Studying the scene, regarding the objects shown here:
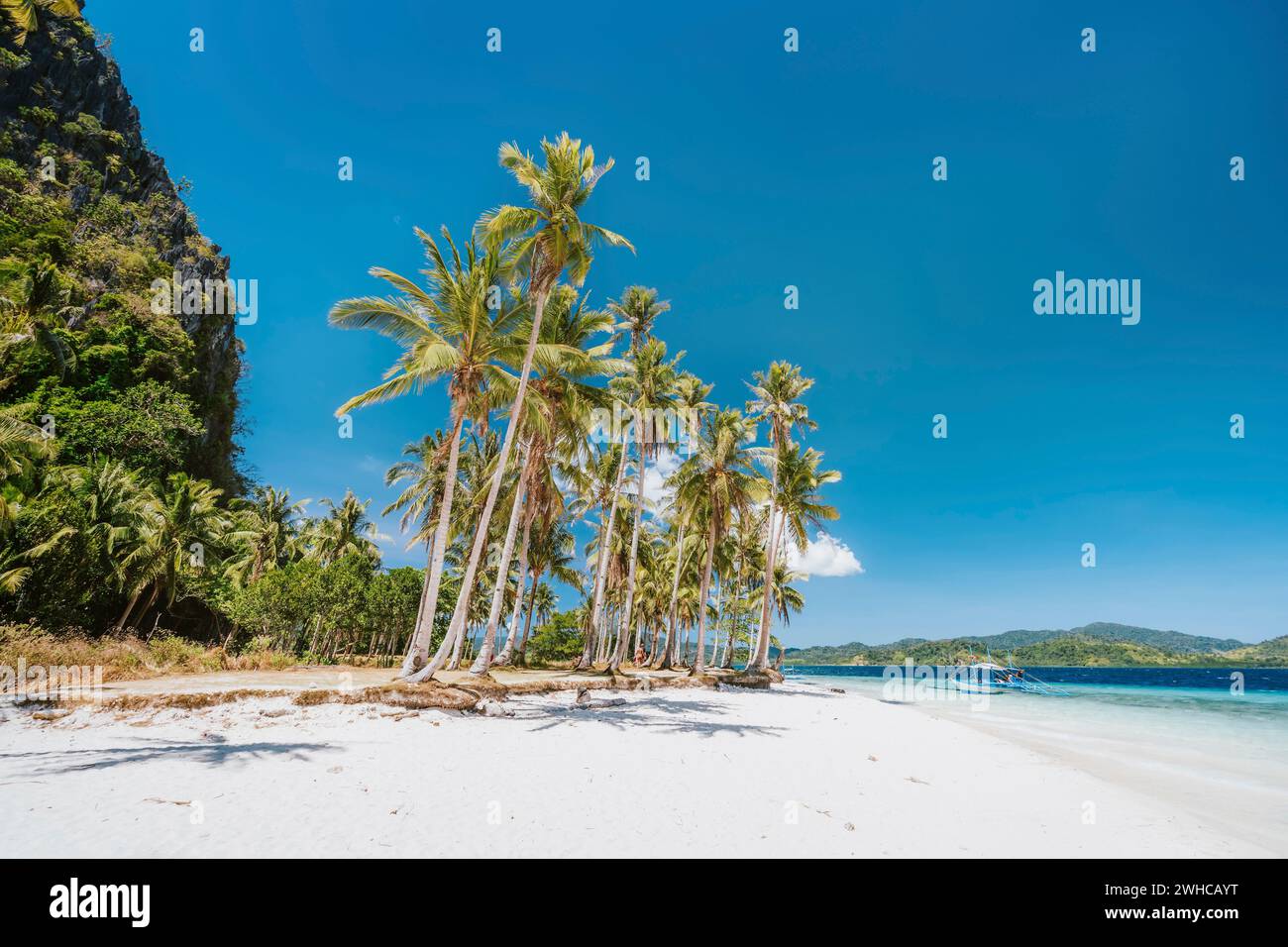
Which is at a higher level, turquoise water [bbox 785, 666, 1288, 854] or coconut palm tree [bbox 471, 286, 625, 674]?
coconut palm tree [bbox 471, 286, 625, 674]

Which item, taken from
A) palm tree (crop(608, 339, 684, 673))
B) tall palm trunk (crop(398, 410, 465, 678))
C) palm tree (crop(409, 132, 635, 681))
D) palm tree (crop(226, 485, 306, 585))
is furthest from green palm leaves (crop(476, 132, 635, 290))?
palm tree (crop(226, 485, 306, 585))

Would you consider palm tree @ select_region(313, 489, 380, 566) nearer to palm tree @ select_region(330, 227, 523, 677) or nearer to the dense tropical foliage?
the dense tropical foliage

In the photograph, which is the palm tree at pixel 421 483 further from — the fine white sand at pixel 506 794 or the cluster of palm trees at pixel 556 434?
the fine white sand at pixel 506 794

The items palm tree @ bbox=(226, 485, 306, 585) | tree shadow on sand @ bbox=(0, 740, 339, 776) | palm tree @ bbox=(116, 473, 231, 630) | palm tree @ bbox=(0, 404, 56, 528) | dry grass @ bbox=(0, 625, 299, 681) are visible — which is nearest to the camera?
tree shadow on sand @ bbox=(0, 740, 339, 776)

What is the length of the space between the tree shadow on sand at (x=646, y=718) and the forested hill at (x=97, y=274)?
63.8ft

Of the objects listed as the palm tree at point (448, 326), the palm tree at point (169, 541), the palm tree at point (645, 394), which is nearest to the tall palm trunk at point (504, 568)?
Answer: the palm tree at point (448, 326)

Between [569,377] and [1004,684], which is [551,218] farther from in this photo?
[1004,684]

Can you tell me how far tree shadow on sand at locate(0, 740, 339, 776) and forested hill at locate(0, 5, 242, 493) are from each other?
16949 mm

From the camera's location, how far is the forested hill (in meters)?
22.4

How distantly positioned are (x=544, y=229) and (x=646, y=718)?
496 inches

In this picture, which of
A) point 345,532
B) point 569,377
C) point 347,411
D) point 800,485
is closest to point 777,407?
point 800,485

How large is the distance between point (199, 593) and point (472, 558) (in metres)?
21.1
